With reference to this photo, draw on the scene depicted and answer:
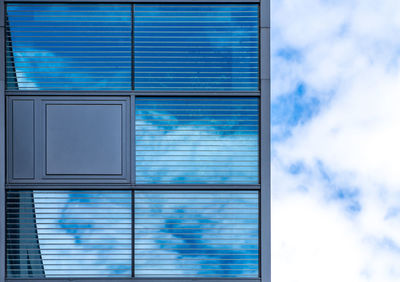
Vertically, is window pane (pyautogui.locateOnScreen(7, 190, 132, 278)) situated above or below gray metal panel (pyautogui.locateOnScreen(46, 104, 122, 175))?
below

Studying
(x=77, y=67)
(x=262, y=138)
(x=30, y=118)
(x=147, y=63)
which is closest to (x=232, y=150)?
(x=262, y=138)

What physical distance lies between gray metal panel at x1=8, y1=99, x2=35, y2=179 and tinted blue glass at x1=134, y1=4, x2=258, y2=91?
76.6 inches

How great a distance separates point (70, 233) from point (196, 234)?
85.8 inches

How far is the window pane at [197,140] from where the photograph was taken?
712cm

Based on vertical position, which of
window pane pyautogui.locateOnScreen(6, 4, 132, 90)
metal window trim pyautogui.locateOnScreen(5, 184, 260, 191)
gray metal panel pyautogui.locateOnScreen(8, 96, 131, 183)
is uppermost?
window pane pyautogui.locateOnScreen(6, 4, 132, 90)

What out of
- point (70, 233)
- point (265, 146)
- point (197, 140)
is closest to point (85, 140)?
point (70, 233)

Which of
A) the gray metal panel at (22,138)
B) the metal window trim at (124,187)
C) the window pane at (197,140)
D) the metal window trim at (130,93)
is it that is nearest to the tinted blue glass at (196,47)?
the metal window trim at (130,93)

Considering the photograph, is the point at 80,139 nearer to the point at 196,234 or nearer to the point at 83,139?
the point at 83,139

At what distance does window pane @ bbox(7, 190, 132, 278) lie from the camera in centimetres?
702

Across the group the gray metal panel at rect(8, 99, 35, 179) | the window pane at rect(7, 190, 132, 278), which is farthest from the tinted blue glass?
the window pane at rect(7, 190, 132, 278)

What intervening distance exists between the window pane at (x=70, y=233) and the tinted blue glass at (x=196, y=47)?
2.24m

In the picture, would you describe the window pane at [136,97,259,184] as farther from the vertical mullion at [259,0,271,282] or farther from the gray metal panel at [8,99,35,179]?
the gray metal panel at [8,99,35,179]

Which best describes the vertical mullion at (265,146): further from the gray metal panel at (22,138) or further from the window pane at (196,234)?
the gray metal panel at (22,138)

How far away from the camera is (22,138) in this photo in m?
7.05
